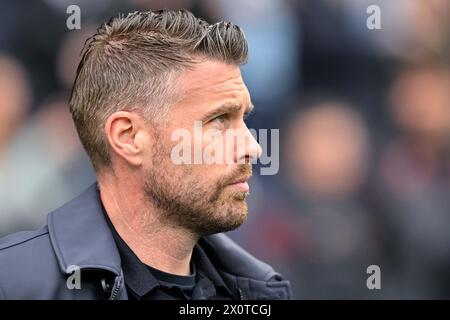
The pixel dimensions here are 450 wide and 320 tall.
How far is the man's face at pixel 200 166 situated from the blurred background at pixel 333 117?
143 cm

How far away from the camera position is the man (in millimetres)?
1981

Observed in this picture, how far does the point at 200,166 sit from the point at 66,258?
17.2 inches

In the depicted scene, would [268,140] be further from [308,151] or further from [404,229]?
[404,229]

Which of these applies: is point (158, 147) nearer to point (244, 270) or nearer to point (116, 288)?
point (116, 288)

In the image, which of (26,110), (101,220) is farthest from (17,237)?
(26,110)

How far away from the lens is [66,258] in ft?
6.09

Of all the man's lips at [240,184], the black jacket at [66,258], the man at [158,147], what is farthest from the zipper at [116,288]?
the man's lips at [240,184]

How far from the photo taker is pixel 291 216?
3559mm

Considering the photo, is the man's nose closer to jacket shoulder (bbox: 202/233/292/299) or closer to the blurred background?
jacket shoulder (bbox: 202/233/292/299)

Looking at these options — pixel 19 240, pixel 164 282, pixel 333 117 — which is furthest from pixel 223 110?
pixel 333 117

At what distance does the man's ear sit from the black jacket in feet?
0.52

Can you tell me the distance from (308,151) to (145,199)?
67.8 inches

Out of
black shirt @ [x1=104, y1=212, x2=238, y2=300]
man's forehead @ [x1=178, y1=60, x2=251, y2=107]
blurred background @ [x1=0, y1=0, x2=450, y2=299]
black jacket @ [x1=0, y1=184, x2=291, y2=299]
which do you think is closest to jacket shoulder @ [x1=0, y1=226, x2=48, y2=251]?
black jacket @ [x1=0, y1=184, x2=291, y2=299]

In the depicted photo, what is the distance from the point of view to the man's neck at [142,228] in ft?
6.56
